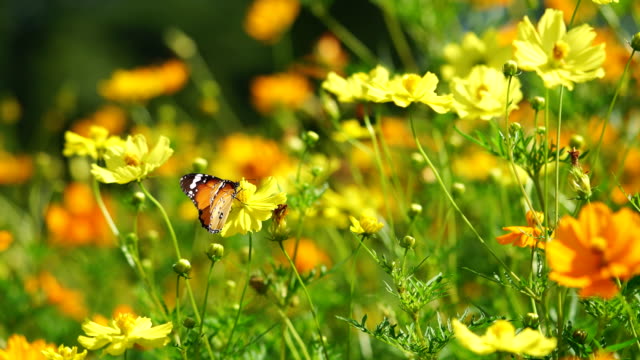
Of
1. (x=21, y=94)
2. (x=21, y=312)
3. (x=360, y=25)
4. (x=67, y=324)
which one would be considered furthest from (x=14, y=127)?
(x=21, y=312)

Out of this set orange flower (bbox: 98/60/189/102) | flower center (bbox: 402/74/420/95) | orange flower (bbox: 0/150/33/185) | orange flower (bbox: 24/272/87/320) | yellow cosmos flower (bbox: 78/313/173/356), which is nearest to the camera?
yellow cosmos flower (bbox: 78/313/173/356)

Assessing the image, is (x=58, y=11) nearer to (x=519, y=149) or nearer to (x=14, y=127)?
(x=14, y=127)

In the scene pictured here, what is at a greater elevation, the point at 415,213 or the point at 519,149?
the point at 519,149

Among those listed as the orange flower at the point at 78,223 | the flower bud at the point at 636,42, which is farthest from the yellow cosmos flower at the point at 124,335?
the orange flower at the point at 78,223

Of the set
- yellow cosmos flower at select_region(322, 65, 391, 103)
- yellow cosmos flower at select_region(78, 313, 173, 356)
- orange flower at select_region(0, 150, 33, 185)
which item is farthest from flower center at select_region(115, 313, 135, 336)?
orange flower at select_region(0, 150, 33, 185)

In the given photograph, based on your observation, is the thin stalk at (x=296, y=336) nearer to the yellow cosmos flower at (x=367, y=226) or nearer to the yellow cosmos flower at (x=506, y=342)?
the yellow cosmos flower at (x=367, y=226)

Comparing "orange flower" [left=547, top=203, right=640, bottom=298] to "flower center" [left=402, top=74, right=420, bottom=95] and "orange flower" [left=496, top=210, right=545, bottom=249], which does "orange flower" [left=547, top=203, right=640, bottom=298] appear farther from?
"flower center" [left=402, top=74, right=420, bottom=95]
